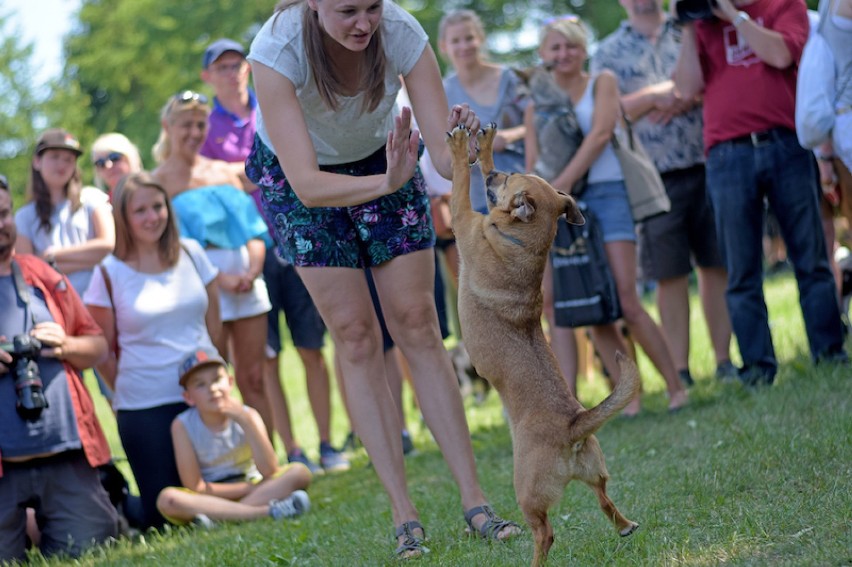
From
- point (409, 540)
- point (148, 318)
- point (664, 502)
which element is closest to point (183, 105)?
point (148, 318)

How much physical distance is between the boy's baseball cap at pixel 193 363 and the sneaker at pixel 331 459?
1.65 m

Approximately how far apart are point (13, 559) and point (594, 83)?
184 inches

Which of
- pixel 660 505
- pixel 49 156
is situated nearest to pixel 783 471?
pixel 660 505

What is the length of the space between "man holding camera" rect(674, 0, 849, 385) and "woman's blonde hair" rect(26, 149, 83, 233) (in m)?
4.28

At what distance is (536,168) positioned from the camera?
7.46 m

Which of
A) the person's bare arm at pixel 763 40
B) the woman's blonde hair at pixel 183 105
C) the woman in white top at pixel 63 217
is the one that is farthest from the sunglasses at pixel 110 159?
the person's bare arm at pixel 763 40

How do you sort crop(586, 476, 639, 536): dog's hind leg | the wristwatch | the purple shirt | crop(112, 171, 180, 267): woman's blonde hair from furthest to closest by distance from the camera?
the purple shirt
crop(112, 171, 180, 267): woman's blonde hair
the wristwatch
crop(586, 476, 639, 536): dog's hind leg

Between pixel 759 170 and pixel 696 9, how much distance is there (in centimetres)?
109

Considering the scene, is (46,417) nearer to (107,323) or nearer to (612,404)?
(107,323)

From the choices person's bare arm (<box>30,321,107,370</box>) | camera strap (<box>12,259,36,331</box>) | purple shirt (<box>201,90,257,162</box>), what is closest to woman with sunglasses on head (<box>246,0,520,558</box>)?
person's bare arm (<box>30,321,107,370</box>)

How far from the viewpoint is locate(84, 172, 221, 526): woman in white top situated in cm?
653

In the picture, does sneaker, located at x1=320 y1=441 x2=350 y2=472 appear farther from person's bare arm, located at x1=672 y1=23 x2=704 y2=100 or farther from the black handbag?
person's bare arm, located at x1=672 y1=23 x2=704 y2=100

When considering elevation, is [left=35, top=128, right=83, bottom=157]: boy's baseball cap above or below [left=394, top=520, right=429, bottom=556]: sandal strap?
above

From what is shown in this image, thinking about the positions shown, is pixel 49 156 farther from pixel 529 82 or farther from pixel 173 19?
pixel 173 19
